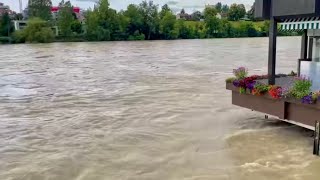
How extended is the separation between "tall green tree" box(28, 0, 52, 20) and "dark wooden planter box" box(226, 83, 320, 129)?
75.4 meters

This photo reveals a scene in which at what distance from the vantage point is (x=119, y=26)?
72.3 meters

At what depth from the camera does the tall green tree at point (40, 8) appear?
263 feet

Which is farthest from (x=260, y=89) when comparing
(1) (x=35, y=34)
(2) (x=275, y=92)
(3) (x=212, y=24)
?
(3) (x=212, y=24)

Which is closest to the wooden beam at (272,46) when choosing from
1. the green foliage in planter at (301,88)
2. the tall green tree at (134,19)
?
the green foliage in planter at (301,88)

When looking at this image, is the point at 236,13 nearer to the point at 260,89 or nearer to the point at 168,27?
the point at 168,27

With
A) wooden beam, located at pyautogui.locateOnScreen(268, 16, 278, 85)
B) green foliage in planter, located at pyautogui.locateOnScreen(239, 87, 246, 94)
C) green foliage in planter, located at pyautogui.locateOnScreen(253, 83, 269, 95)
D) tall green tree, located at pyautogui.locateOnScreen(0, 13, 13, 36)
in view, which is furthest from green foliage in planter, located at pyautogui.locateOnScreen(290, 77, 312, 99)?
tall green tree, located at pyautogui.locateOnScreen(0, 13, 13, 36)

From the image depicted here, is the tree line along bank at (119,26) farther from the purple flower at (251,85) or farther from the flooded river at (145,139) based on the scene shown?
the purple flower at (251,85)

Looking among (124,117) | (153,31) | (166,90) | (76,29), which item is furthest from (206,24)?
(124,117)

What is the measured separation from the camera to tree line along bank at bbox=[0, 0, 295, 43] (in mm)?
64188

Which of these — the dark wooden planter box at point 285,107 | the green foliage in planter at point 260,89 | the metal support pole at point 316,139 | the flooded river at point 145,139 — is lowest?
the flooded river at point 145,139

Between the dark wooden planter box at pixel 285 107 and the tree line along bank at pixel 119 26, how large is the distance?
5615cm

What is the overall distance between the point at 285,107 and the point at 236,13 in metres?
88.5

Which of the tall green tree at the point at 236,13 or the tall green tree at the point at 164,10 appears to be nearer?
the tall green tree at the point at 164,10

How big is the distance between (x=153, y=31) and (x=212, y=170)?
2760 inches
